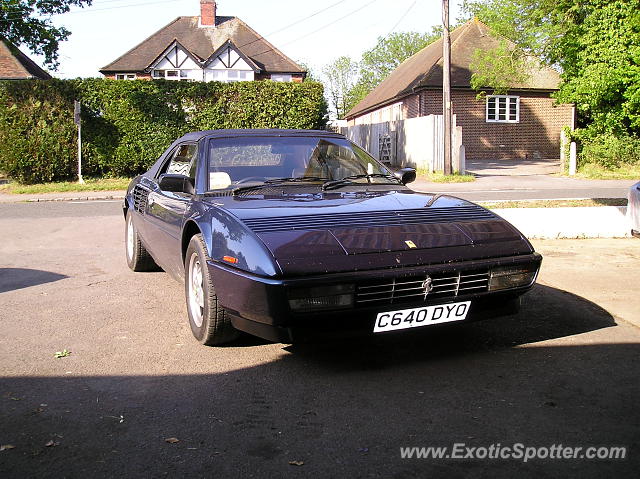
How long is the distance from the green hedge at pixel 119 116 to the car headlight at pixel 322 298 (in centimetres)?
1801

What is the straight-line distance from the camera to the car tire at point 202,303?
4.08 metres

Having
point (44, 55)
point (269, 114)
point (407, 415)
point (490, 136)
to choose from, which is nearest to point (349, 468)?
point (407, 415)

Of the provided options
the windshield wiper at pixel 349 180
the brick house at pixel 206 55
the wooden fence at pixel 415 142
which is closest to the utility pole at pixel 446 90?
the wooden fence at pixel 415 142

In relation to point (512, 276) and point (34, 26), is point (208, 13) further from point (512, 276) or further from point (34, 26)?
point (512, 276)

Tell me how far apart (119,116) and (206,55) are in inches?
1251

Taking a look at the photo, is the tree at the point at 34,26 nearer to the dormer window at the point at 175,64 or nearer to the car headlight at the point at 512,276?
the dormer window at the point at 175,64

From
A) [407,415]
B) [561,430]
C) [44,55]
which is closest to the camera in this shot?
[561,430]

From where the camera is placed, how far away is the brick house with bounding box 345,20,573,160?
31.6 meters

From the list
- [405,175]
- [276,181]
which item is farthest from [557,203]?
[276,181]

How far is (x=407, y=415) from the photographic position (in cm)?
320

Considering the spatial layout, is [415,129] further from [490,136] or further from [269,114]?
[490,136]

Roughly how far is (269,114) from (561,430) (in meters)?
19.5

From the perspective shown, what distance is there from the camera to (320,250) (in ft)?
11.8

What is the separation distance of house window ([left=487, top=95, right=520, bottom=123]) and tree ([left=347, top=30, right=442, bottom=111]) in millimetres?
46022
